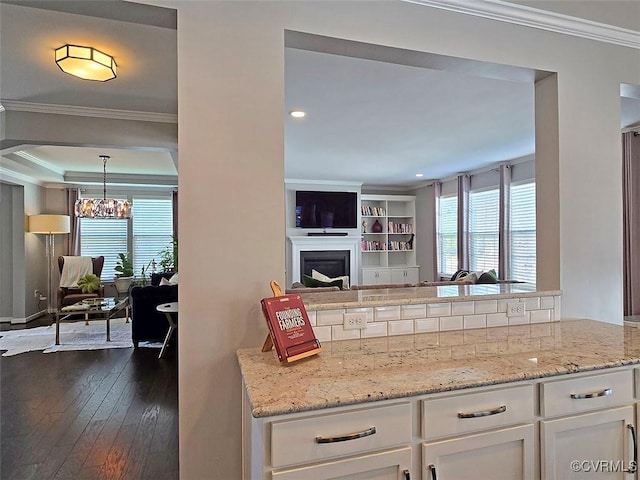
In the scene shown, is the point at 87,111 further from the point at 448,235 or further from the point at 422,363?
the point at 448,235

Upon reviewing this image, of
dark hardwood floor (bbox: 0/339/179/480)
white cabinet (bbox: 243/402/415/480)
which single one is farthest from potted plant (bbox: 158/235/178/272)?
white cabinet (bbox: 243/402/415/480)

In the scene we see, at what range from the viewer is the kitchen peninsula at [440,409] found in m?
1.10

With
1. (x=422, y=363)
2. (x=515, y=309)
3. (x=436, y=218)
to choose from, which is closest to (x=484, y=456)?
(x=422, y=363)

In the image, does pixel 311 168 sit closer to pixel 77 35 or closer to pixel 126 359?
pixel 126 359

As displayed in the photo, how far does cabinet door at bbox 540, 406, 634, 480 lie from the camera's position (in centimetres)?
134

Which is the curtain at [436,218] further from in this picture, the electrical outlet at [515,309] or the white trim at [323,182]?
the electrical outlet at [515,309]

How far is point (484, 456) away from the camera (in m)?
1.27

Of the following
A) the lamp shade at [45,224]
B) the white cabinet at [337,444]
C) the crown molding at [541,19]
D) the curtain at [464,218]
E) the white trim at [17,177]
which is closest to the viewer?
the white cabinet at [337,444]


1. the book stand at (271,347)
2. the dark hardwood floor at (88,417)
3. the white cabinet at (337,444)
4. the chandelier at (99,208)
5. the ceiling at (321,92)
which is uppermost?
the ceiling at (321,92)

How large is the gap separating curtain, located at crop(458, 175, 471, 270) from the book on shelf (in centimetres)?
606

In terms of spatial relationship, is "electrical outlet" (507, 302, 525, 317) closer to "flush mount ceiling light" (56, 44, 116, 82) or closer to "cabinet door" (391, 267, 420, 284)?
"flush mount ceiling light" (56, 44, 116, 82)

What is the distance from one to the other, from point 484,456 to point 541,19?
2127 mm

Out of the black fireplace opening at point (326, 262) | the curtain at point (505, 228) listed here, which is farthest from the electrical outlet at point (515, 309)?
the black fireplace opening at point (326, 262)

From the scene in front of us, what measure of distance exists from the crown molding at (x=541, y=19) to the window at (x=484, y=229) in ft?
14.1
